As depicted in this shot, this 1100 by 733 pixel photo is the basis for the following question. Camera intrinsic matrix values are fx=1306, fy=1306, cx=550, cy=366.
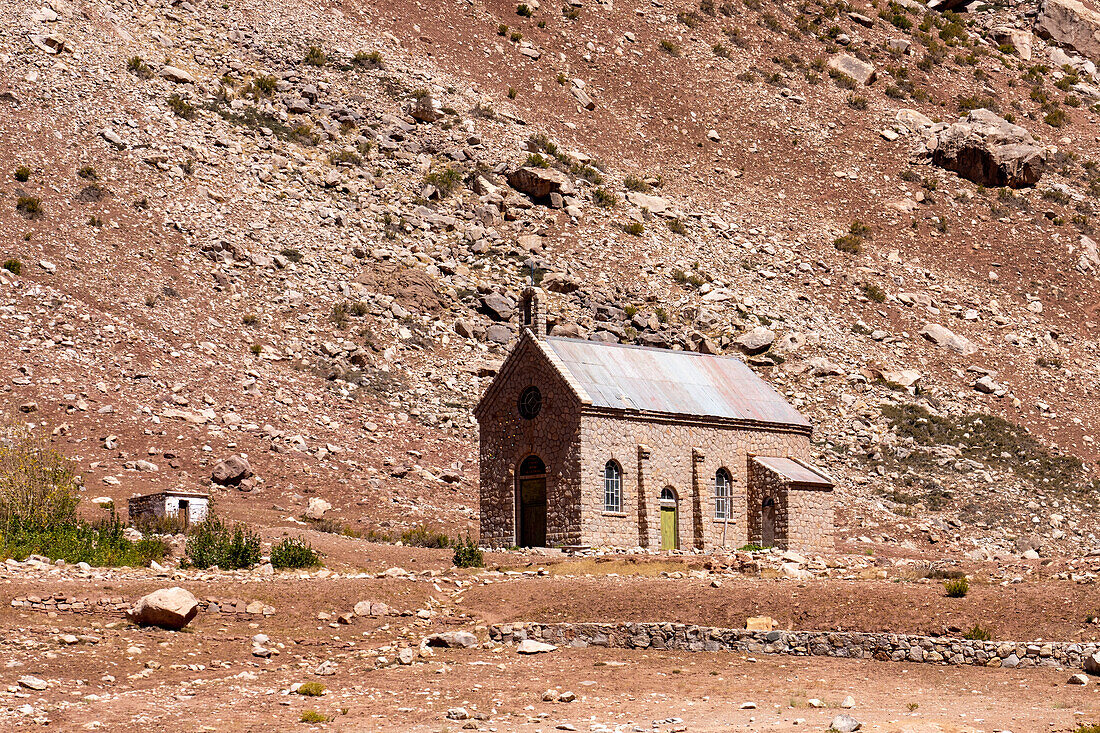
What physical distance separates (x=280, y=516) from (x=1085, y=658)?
2545 centimetres

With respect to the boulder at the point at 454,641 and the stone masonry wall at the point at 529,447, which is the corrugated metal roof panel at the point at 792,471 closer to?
the stone masonry wall at the point at 529,447

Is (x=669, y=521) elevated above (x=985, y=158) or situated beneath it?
situated beneath

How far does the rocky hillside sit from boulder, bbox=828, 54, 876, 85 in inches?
9.4

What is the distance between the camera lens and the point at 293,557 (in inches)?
1217

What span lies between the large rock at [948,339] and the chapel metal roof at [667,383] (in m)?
22.2

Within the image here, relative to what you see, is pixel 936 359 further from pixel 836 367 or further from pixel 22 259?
pixel 22 259

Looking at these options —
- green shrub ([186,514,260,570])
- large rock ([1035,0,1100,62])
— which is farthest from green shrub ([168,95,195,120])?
large rock ([1035,0,1100,62])

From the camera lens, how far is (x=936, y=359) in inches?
2466

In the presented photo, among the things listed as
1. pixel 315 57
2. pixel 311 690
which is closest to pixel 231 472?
pixel 311 690

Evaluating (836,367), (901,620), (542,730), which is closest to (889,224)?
(836,367)

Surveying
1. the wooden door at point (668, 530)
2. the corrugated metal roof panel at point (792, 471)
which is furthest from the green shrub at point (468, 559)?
the corrugated metal roof panel at point (792, 471)

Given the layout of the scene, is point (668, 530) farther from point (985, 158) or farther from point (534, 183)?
point (985, 158)

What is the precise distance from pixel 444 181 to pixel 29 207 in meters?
19.6

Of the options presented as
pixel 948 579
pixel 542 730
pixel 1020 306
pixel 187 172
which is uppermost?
pixel 187 172
